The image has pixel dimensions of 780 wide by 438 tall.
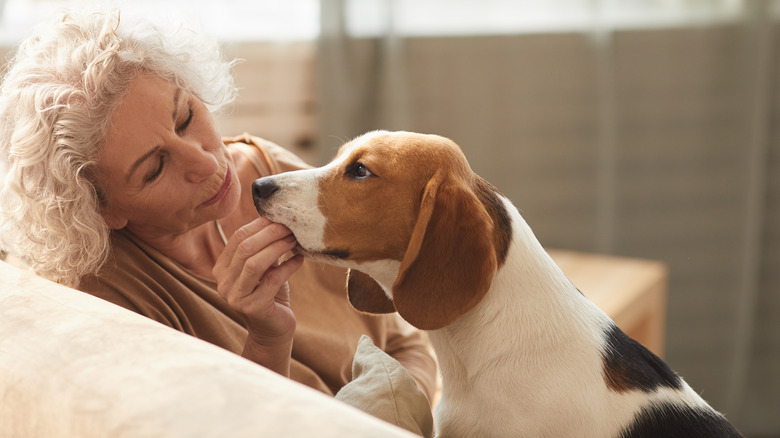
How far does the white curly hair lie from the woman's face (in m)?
0.02

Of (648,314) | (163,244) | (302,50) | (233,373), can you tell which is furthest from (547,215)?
(233,373)

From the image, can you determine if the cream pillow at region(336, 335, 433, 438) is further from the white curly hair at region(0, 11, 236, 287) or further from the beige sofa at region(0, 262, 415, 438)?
the white curly hair at region(0, 11, 236, 287)

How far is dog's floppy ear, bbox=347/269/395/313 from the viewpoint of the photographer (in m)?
1.18

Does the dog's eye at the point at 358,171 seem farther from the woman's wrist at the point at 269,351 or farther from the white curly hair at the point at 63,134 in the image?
the white curly hair at the point at 63,134

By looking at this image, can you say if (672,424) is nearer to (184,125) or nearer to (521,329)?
(521,329)

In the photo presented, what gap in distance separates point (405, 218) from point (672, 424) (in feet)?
1.45

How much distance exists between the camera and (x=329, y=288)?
4.92 ft

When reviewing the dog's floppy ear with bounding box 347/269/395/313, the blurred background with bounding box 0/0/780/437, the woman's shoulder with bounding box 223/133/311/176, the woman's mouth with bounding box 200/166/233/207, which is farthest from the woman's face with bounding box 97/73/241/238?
the blurred background with bounding box 0/0/780/437

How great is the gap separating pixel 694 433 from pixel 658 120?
2.05 metres

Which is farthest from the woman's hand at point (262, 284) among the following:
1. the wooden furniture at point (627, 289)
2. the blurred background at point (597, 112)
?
the blurred background at point (597, 112)

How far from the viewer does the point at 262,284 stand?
3.64 feet

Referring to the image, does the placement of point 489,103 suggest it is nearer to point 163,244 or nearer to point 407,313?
point 163,244

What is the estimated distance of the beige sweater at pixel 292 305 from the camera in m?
1.27

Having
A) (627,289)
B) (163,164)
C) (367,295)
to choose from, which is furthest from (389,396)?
(627,289)
